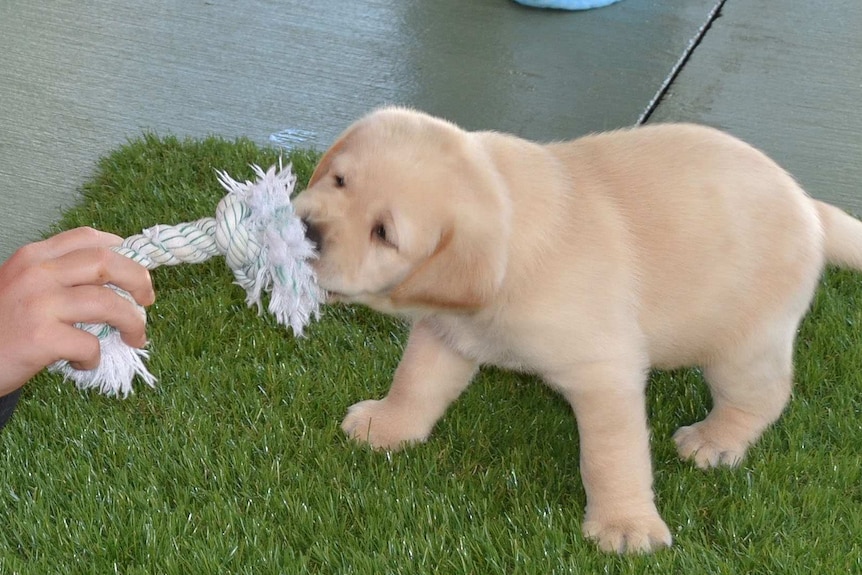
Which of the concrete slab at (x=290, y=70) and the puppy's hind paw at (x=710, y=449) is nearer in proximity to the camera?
the puppy's hind paw at (x=710, y=449)

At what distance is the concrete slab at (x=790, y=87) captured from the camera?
14.8 feet

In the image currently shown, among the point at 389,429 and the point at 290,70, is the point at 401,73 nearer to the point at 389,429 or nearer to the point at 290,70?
the point at 290,70

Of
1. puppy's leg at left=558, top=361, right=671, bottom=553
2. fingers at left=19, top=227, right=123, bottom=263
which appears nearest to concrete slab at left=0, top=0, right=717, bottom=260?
fingers at left=19, top=227, right=123, bottom=263

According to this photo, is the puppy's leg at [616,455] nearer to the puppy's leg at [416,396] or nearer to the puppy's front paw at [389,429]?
the puppy's leg at [416,396]

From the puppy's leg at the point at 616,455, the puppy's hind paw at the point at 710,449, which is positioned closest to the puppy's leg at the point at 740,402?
the puppy's hind paw at the point at 710,449

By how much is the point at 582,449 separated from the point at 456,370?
467 mm

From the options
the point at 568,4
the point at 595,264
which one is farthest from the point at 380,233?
the point at 568,4

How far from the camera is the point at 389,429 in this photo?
284cm

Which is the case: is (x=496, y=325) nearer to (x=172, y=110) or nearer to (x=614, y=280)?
(x=614, y=280)

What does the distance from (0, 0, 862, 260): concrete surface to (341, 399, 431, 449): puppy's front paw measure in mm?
1887

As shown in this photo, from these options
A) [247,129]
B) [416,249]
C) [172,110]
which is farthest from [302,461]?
[172,110]

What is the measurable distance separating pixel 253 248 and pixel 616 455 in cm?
101

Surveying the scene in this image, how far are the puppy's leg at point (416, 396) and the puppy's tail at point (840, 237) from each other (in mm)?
1049

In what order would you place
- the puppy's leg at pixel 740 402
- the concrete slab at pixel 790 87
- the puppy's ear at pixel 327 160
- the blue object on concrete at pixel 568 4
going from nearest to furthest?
the puppy's ear at pixel 327 160
the puppy's leg at pixel 740 402
the concrete slab at pixel 790 87
the blue object on concrete at pixel 568 4
